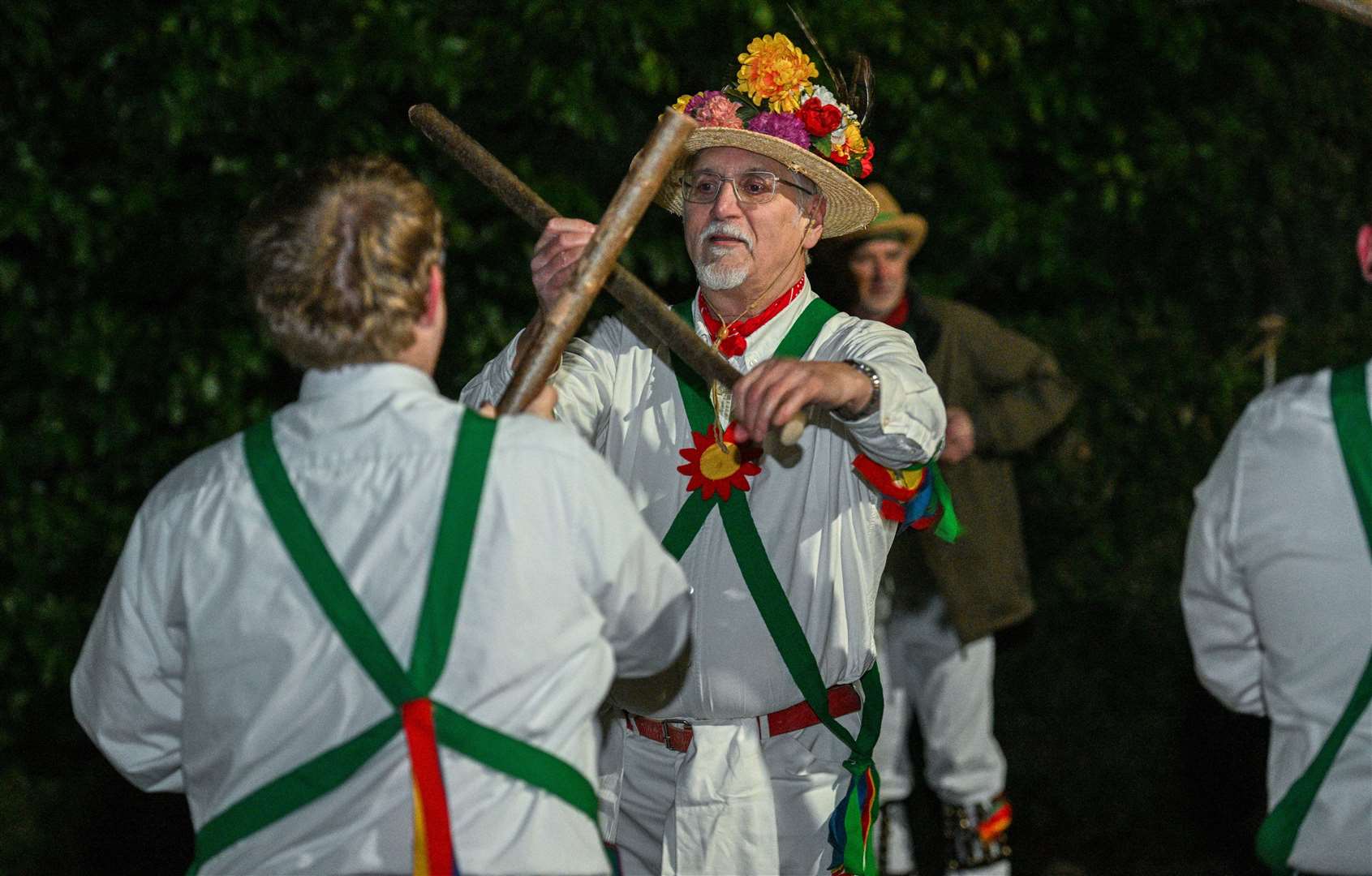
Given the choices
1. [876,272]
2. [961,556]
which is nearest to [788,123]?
[876,272]

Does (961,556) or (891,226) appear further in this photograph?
(891,226)

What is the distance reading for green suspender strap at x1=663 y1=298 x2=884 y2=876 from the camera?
10.7 ft

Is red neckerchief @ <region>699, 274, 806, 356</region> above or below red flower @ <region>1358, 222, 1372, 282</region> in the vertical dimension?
below

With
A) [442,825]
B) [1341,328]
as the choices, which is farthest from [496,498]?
[1341,328]

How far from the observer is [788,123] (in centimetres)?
356

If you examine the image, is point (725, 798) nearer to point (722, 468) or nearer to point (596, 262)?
point (722, 468)

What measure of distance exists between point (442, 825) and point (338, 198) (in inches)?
33.8

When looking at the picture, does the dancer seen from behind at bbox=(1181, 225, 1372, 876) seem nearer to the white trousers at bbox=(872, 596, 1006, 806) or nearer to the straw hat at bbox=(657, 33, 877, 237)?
the straw hat at bbox=(657, 33, 877, 237)

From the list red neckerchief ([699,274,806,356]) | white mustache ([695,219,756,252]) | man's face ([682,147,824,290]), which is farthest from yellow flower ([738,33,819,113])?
red neckerchief ([699,274,806,356])

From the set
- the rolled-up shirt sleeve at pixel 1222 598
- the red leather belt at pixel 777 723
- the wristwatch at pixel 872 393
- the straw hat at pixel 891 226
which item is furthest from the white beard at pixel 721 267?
the straw hat at pixel 891 226

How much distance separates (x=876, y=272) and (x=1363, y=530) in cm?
320

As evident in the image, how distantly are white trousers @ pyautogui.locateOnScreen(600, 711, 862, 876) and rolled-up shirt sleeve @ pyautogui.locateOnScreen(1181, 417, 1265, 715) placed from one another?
0.87 metres

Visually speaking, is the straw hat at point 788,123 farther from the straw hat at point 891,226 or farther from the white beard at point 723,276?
the straw hat at point 891,226

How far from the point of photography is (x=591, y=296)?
108 inches
